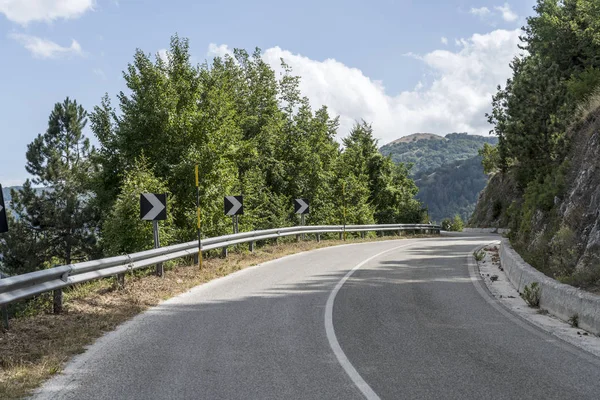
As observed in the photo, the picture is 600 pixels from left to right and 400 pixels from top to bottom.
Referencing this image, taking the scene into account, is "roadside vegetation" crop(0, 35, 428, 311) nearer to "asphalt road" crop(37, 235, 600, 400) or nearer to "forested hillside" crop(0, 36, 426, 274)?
"forested hillside" crop(0, 36, 426, 274)

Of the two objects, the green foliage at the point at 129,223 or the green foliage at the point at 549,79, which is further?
the green foliage at the point at 549,79

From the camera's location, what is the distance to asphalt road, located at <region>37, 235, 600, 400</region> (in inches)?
195

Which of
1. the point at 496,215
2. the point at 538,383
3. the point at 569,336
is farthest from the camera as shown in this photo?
the point at 496,215

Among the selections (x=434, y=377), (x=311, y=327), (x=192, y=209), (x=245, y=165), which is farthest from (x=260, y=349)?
(x=245, y=165)

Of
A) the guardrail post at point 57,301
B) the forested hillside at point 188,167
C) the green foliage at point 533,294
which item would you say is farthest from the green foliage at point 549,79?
the guardrail post at point 57,301

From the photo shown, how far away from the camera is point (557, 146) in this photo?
22906mm

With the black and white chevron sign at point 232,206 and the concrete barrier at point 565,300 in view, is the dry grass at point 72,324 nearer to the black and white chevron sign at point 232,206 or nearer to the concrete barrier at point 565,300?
the black and white chevron sign at point 232,206

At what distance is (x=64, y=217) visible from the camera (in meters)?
39.4

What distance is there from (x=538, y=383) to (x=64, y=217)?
39429mm

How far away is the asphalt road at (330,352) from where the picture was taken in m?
4.95

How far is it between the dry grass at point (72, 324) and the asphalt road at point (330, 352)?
0.29m

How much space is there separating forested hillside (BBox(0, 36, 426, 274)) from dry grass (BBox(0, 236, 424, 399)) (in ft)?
31.3

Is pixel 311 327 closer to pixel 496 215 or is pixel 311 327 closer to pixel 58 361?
pixel 58 361

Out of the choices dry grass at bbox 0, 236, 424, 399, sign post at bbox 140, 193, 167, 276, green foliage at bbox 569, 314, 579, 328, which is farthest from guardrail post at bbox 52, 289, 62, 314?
green foliage at bbox 569, 314, 579, 328
